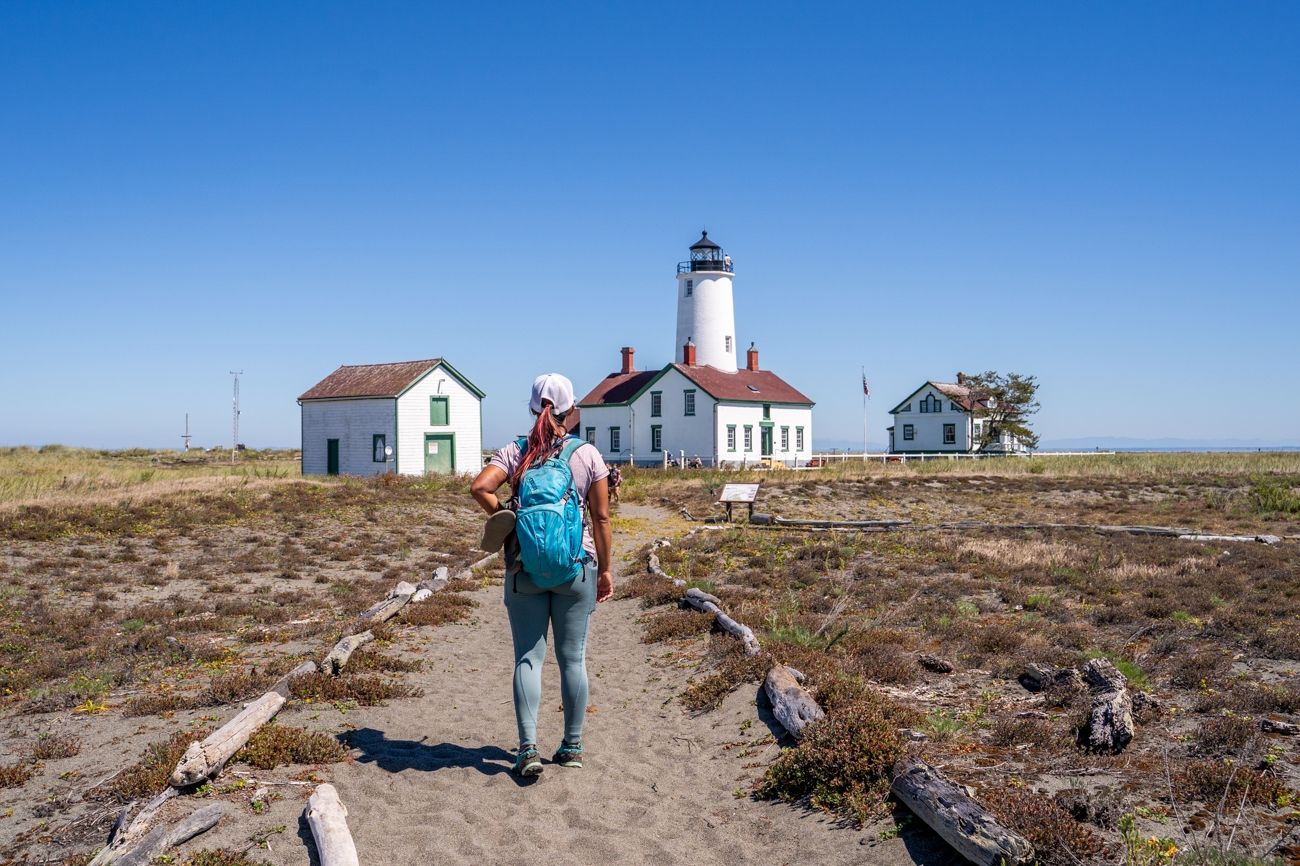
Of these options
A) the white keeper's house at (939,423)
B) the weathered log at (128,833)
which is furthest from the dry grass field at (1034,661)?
the white keeper's house at (939,423)

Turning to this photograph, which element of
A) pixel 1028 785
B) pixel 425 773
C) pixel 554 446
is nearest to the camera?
pixel 1028 785

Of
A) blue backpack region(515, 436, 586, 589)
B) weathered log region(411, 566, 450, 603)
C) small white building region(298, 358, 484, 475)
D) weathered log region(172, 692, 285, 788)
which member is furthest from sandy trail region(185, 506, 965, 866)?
small white building region(298, 358, 484, 475)

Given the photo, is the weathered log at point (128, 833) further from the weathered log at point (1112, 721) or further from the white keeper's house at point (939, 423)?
the white keeper's house at point (939, 423)

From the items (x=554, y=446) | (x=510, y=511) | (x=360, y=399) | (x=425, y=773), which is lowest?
(x=425, y=773)

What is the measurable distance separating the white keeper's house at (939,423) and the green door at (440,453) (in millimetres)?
38643

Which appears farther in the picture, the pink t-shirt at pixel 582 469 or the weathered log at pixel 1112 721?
the weathered log at pixel 1112 721

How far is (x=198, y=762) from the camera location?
565 cm

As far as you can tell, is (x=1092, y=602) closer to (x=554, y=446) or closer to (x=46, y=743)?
(x=554, y=446)

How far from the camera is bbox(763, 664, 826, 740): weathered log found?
21.3 feet

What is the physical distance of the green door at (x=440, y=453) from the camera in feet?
134

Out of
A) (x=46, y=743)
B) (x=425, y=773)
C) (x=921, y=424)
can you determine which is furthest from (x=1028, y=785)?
(x=921, y=424)

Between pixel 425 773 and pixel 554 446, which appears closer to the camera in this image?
pixel 554 446

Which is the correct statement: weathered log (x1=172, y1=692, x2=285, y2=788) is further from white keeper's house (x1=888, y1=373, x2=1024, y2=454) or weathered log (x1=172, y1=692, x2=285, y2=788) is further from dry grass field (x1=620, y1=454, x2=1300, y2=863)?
white keeper's house (x1=888, y1=373, x2=1024, y2=454)

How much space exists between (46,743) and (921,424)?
220ft
